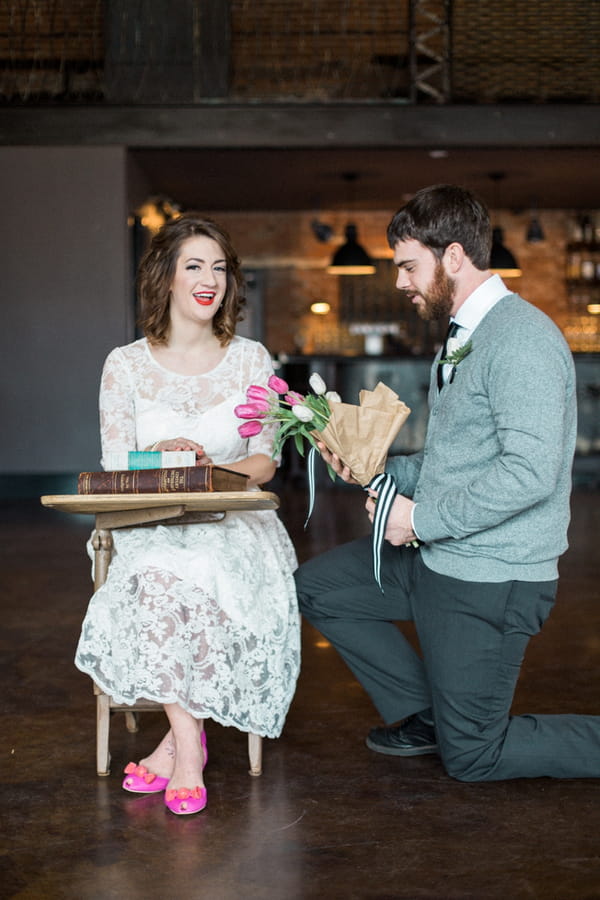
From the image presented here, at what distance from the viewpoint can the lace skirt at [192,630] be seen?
7.59ft

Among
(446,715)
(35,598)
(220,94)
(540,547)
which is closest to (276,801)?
(446,715)

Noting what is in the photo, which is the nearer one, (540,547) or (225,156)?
(540,547)

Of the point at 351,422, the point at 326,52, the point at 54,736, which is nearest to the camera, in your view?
the point at 351,422

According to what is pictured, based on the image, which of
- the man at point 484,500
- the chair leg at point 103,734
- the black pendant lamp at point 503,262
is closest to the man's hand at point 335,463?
the man at point 484,500

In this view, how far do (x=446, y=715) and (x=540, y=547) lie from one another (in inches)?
18.1

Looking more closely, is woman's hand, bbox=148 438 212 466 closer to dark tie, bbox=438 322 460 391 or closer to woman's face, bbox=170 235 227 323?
woman's face, bbox=170 235 227 323

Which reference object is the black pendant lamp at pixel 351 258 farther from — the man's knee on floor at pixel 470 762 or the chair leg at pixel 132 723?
the man's knee on floor at pixel 470 762

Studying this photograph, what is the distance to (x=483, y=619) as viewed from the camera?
2352mm

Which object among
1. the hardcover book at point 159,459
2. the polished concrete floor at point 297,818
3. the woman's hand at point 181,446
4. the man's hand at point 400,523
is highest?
the woman's hand at point 181,446

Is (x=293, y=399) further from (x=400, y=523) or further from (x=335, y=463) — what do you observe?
(x=400, y=523)

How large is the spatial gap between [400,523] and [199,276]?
93 cm

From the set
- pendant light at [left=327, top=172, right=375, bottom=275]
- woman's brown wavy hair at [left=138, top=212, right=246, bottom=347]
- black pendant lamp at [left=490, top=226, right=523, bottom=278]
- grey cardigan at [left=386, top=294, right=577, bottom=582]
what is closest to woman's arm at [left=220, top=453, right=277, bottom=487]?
woman's brown wavy hair at [left=138, top=212, right=246, bottom=347]

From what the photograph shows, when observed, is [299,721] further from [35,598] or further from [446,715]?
[35,598]

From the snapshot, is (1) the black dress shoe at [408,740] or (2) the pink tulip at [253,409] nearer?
(2) the pink tulip at [253,409]
